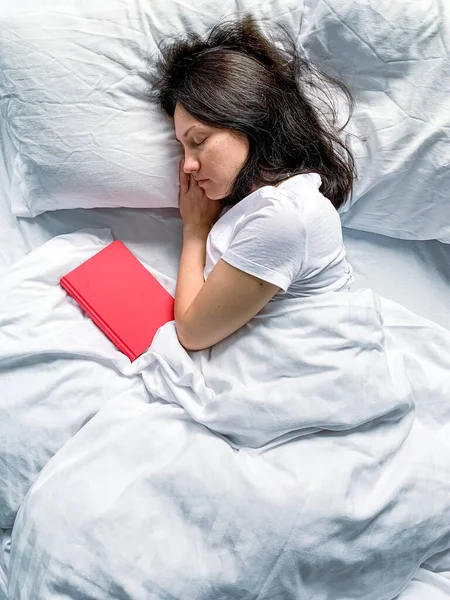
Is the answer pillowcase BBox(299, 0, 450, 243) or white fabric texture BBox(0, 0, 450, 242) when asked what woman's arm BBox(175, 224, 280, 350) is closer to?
white fabric texture BBox(0, 0, 450, 242)

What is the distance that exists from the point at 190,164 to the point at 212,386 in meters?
0.36

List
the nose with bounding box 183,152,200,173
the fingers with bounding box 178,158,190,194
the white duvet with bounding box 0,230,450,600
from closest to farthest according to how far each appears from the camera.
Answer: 1. the white duvet with bounding box 0,230,450,600
2. the nose with bounding box 183,152,200,173
3. the fingers with bounding box 178,158,190,194

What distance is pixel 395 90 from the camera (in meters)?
1.12

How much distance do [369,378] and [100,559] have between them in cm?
48

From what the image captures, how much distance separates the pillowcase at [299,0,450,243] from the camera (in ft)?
3.57

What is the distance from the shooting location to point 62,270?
1.13m

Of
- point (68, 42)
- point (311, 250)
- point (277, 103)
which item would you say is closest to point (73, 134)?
point (68, 42)

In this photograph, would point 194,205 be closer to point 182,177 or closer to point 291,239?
point 182,177

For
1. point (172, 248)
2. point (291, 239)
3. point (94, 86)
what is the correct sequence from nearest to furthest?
point (291, 239) → point (94, 86) → point (172, 248)

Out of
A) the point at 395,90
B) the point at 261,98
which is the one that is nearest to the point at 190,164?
the point at 261,98

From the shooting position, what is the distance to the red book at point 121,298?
3.65ft

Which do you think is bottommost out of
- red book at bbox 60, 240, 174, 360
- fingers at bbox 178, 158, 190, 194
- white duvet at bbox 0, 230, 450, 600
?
white duvet at bbox 0, 230, 450, 600

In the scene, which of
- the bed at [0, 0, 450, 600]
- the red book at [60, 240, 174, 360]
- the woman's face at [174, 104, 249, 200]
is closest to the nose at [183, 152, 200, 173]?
the woman's face at [174, 104, 249, 200]

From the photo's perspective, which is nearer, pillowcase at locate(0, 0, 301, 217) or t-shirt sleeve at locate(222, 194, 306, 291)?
t-shirt sleeve at locate(222, 194, 306, 291)
